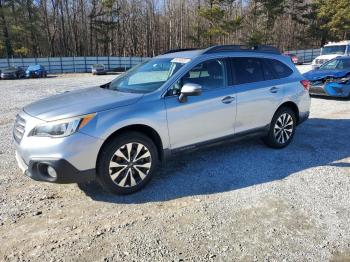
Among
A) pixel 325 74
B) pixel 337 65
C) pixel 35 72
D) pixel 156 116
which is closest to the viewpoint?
pixel 156 116

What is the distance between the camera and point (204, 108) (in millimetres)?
4555

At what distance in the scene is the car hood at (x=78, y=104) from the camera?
3744mm

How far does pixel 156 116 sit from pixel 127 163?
0.68 metres

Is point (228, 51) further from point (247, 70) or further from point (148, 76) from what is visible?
point (148, 76)

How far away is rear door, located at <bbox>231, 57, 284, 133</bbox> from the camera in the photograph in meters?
5.04

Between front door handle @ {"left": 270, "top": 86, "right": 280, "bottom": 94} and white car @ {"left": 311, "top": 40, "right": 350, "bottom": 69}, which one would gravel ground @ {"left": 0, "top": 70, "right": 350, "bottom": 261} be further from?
white car @ {"left": 311, "top": 40, "right": 350, "bottom": 69}

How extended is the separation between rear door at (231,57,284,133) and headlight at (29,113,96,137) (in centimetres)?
241

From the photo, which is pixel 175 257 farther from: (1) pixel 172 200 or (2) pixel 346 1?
(2) pixel 346 1

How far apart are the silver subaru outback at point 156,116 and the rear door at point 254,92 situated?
0.05ft

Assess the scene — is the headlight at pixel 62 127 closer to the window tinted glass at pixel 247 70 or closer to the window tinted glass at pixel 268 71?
the window tinted glass at pixel 247 70

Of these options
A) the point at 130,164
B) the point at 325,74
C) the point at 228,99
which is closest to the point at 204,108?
the point at 228,99

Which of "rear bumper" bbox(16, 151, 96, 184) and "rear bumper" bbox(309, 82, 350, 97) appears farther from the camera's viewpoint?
"rear bumper" bbox(309, 82, 350, 97)

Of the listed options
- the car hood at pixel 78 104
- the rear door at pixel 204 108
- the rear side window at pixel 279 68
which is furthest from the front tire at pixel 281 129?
the car hood at pixel 78 104

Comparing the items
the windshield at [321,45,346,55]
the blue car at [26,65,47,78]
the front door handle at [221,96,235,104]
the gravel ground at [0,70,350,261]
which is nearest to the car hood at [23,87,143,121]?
the gravel ground at [0,70,350,261]
